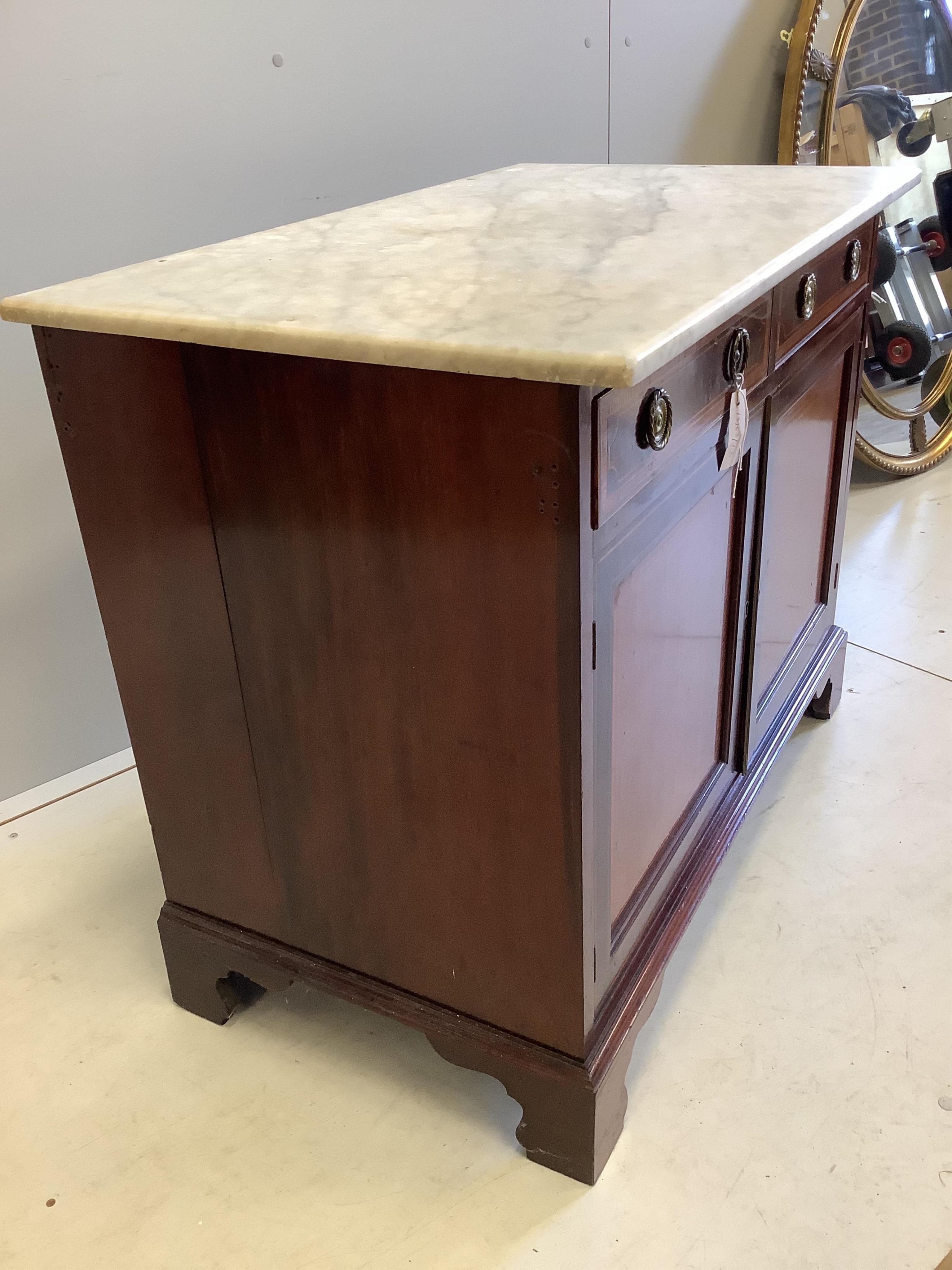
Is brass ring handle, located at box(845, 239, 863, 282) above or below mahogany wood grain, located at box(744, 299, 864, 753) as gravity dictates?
above

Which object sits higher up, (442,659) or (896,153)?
(896,153)

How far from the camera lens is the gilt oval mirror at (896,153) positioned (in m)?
2.67

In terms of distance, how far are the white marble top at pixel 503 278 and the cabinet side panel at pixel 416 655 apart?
56 mm

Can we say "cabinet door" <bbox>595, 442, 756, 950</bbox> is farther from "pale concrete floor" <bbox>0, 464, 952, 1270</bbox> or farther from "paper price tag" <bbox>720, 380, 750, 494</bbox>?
"pale concrete floor" <bbox>0, 464, 952, 1270</bbox>

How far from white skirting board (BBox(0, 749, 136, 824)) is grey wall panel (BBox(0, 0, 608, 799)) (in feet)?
0.05

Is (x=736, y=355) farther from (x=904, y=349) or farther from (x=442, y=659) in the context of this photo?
(x=904, y=349)

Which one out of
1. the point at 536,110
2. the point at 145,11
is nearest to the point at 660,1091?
the point at 145,11

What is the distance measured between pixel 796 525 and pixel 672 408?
683 millimetres

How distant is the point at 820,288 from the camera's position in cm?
148

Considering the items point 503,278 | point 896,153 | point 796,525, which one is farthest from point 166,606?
point 896,153

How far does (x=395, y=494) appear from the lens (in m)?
0.98

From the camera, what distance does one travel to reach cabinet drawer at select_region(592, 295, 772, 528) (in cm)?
91

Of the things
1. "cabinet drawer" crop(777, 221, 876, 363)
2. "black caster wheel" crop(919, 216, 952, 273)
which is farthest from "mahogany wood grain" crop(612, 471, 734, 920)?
"black caster wheel" crop(919, 216, 952, 273)

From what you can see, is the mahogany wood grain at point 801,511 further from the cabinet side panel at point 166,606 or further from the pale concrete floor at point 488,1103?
the cabinet side panel at point 166,606
